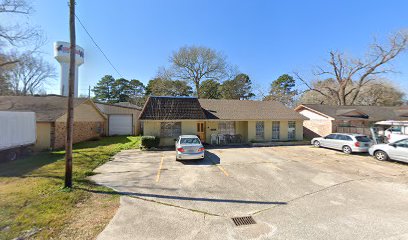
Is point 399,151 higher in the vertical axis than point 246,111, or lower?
lower

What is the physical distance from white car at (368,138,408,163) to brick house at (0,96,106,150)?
23487 mm

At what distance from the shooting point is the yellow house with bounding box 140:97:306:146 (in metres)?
16.6

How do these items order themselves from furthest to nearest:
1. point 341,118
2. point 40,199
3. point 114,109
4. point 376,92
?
point 376,92 < point 114,109 < point 341,118 < point 40,199

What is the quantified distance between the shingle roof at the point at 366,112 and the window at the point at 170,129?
1735cm

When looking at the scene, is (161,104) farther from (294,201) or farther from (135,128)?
(294,201)

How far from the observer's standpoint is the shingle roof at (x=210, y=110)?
55.2 ft

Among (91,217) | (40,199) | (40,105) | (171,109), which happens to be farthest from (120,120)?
(91,217)

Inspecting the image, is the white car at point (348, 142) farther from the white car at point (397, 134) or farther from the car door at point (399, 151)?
the white car at point (397, 134)

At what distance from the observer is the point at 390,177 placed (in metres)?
8.51

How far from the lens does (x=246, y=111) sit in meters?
20.0

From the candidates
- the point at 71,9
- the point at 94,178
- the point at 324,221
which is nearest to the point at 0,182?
the point at 94,178

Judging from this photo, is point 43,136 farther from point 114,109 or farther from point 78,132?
point 114,109

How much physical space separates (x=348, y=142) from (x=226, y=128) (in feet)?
32.5

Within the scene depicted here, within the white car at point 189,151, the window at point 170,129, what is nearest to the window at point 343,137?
the white car at point 189,151
